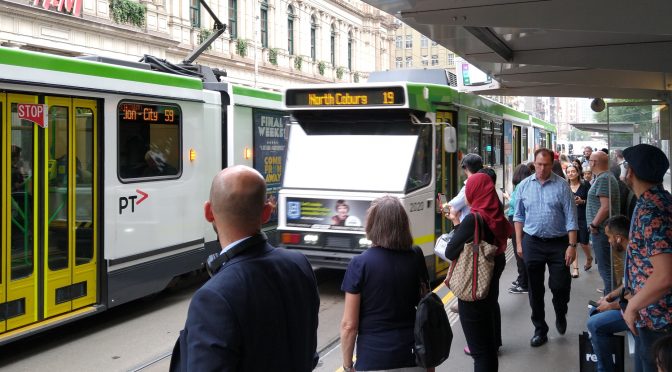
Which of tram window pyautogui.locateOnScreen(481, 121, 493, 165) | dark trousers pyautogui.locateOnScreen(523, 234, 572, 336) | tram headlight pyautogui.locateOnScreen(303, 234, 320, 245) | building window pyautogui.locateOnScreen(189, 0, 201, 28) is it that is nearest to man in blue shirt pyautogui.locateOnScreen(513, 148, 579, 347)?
dark trousers pyautogui.locateOnScreen(523, 234, 572, 336)

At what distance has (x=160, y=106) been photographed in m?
8.47

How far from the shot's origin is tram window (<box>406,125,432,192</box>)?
891 cm

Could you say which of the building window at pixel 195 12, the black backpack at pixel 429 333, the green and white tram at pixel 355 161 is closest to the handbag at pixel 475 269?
the black backpack at pixel 429 333

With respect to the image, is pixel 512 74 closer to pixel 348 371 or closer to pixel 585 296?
pixel 585 296

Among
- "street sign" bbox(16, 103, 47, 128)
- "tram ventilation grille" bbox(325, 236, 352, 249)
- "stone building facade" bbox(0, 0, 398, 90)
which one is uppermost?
"stone building facade" bbox(0, 0, 398, 90)

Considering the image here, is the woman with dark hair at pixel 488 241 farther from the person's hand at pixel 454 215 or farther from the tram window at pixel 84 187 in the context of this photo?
the tram window at pixel 84 187

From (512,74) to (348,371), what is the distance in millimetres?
5197

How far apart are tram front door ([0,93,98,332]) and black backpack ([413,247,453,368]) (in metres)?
4.33

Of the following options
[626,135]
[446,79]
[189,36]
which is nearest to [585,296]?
[626,135]

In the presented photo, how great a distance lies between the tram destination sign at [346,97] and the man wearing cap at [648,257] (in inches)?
193

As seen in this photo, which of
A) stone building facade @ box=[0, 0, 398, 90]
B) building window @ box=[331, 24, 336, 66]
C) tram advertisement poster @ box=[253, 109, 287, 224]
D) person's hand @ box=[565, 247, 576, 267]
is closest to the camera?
person's hand @ box=[565, 247, 576, 267]

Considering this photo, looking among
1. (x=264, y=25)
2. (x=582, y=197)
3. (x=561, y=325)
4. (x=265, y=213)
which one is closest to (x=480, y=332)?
(x=561, y=325)

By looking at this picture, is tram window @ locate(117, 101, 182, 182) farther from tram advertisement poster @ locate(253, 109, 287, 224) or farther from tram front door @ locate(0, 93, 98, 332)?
tram advertisement poster @ locate(253, 109, 287, 224)

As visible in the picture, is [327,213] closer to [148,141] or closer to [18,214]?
[148,141]
